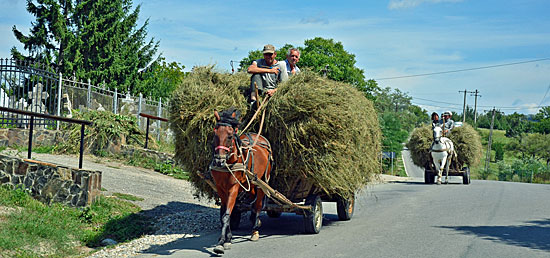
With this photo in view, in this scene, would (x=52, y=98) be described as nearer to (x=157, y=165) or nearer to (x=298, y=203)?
(x=157, y=165)

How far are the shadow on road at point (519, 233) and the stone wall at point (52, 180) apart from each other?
6827 millimetres

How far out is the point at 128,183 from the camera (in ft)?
45.2

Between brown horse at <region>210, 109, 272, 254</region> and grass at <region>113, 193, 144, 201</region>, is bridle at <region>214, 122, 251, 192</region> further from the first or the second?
grass at <region>113, 193, 144, 201</region>

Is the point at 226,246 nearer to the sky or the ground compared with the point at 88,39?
nearer to the ground

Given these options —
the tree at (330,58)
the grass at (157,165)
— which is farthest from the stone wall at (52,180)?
the tree at (330,58)

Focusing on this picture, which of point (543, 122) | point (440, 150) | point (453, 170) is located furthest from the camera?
point (543, 122)

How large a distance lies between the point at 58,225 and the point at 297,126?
4406mm

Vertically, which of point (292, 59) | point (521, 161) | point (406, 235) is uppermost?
point (292, 59)

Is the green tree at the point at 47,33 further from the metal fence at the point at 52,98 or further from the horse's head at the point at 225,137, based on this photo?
the horse's head at the point at 225,137

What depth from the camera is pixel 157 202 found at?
12.4 m

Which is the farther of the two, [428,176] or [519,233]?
[428,176]

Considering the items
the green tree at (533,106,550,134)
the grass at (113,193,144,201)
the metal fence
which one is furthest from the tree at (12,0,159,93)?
the green tree at (533,106,550,134)

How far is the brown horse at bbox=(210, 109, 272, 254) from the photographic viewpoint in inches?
298

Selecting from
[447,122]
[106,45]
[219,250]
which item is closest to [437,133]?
[447,122]
